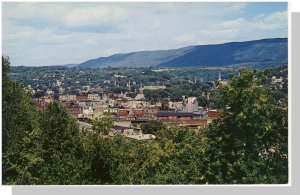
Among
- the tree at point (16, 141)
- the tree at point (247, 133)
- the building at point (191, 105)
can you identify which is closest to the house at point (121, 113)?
the building at point (191, 105)

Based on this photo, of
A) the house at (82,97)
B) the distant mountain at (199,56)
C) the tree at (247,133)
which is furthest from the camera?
the house at (82,97)

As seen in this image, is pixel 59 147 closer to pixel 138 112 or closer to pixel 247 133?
pixel 138 112

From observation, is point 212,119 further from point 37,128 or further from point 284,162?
point 37,128

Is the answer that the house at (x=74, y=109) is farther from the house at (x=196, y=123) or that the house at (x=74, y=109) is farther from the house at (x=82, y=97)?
the house at (x=196, y=123)

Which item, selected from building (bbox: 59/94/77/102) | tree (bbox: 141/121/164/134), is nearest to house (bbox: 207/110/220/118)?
tree (bbox: 141/121/164/134)

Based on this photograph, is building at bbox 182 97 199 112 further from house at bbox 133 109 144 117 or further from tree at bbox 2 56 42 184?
tree at bbox 2 56 42 184

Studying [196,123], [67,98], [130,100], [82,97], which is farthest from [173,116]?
[67,98]
